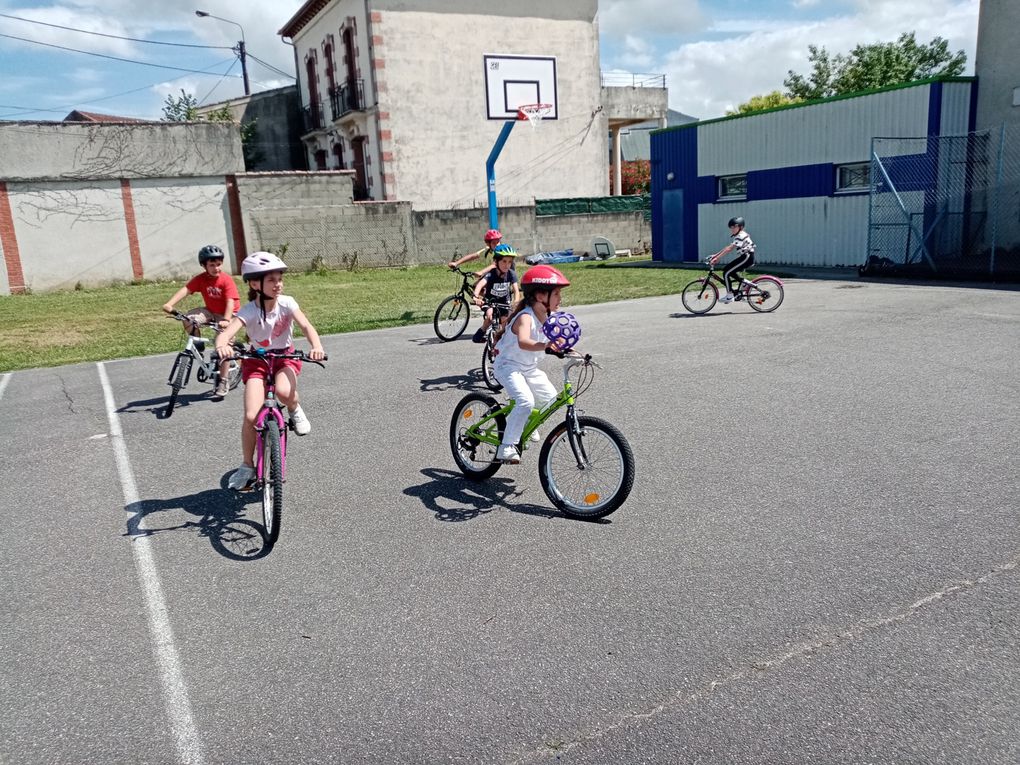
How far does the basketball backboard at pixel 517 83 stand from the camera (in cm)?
3484

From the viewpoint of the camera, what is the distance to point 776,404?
8164mm

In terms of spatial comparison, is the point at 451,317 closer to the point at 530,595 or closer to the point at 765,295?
the point at 765,295

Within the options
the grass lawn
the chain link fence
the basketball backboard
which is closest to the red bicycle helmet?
the grass lawn

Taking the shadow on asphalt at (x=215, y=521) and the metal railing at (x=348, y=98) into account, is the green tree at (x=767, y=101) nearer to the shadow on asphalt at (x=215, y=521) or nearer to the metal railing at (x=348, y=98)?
the metal railing at (x=348, y=98)

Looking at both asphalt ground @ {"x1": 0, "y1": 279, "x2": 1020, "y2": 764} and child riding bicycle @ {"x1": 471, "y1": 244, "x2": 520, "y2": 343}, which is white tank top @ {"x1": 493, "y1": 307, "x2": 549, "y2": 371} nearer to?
asphalt ground @ {"x1": 0, "y1": 279, "x2": 1020, "y2": 764}

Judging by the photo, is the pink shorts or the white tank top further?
the white tank top

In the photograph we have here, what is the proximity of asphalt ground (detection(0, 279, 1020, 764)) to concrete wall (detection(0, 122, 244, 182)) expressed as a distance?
2138cm

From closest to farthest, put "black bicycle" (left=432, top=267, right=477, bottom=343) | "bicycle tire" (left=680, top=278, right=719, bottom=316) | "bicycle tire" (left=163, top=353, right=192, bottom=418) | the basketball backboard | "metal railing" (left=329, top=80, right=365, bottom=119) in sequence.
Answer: "bicycle tire" (left=163, top=353, right=192, bottom=418)
"black bicycle" (left=432, top=267, right=477, bottom=343)
"bicycle tire" (left=680, top=278, right=719, bottom=316)
"metal railing" (left=329, top=80, right=365, bottom=119)
the basketball backboard

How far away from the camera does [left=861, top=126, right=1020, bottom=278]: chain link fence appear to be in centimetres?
1973

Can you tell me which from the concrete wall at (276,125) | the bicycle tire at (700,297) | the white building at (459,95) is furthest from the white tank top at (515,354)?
the concrete wall at (276,125)

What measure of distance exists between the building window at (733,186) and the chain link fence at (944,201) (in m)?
5.62

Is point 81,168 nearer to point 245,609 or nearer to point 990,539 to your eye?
point 245,609

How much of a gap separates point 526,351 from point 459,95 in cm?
3098

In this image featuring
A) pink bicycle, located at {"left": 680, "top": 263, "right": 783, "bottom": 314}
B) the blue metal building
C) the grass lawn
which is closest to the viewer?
the grass lawn
